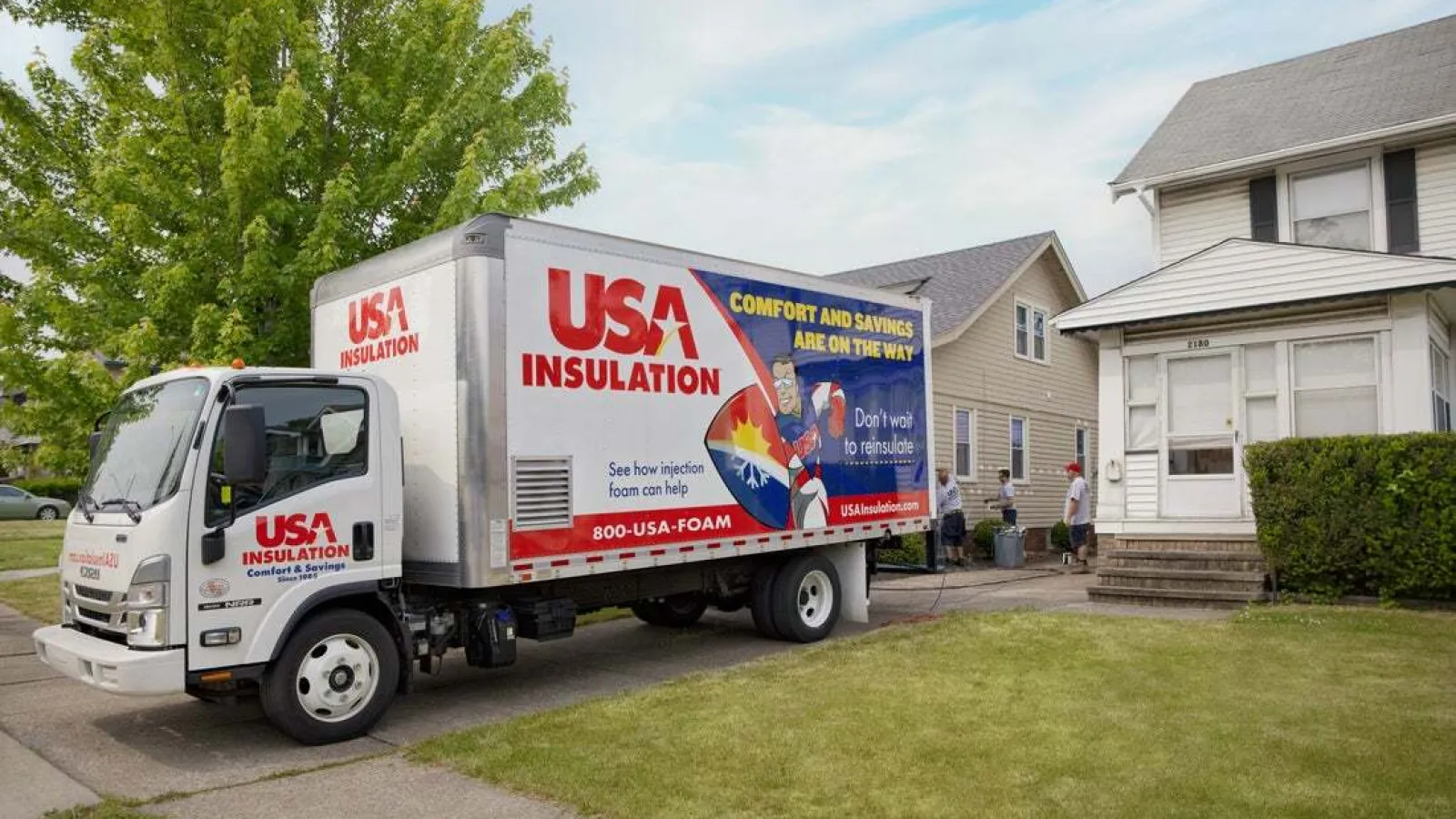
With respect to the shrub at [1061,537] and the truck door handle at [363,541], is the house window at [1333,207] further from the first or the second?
the truck door handle at [363,541]

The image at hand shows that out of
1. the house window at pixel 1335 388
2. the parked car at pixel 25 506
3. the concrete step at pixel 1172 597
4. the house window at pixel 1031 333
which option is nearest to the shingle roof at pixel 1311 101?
the house window at pixel 1335 388

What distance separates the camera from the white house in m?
11.6

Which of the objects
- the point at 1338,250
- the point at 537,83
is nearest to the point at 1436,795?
the point at 1338,250

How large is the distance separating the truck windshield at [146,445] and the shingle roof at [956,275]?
15167 millimetres

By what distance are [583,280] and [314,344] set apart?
2592mm

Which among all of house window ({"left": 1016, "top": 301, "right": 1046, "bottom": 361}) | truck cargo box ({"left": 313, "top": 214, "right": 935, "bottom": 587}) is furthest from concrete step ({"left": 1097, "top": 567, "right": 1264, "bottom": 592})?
house window ({"left": 1016, "top": 301, "right": 1046, "bottom": 361})

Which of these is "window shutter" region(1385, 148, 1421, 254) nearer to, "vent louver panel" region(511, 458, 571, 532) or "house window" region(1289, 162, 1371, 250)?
"house window" region(1289, 162, 1371, 250)

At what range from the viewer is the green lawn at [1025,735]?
202 inches

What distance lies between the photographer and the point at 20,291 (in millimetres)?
10719

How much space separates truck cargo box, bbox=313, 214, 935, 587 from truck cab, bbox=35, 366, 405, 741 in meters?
0.52

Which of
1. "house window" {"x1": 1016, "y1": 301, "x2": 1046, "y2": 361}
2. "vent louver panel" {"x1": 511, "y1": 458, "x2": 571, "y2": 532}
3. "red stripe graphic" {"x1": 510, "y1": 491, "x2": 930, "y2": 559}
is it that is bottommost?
"red stripe graphic" {"x1": 510, "y1": 491, "x2": 930, "y2": 559}

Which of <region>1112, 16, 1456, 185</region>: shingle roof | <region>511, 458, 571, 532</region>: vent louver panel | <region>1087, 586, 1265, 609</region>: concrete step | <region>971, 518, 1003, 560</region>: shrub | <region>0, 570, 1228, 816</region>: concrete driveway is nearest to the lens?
<region>0, 570, 1228, 816</region>: concrete driveway

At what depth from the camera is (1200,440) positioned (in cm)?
1270

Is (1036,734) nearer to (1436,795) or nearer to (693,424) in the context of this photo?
(1436,795)
